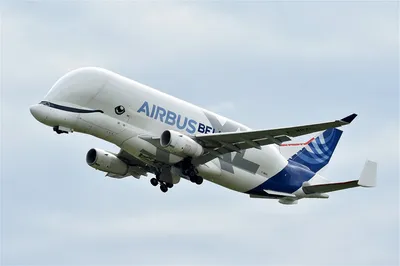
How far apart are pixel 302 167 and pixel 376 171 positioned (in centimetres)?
560

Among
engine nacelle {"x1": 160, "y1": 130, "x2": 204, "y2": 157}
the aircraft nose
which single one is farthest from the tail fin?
the aircraft nose

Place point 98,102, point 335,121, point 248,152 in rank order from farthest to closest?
point 248,152, point 98,102, point 335,121

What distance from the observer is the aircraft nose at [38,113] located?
59.8 metres

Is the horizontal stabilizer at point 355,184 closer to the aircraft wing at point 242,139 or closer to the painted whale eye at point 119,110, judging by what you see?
the aircraft wing at point 242,139

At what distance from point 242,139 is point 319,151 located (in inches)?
393

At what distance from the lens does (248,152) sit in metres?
64.1

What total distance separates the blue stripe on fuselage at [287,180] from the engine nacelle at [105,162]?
22.7ft

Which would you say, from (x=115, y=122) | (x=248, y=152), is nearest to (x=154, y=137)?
(x=115, y=122)

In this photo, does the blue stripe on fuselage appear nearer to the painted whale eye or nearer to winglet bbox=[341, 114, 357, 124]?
the painted whale eye

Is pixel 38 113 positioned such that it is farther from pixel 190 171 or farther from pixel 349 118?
pixel 349 118

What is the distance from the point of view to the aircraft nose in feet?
196

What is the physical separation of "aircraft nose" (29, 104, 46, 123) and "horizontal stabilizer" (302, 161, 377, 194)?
15184 millimetres

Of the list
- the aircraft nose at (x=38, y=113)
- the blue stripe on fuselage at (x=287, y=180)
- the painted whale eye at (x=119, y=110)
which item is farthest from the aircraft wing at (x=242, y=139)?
the aircraft nose at (x=38, y=113)

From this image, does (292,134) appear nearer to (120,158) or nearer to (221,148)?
(221,148)
